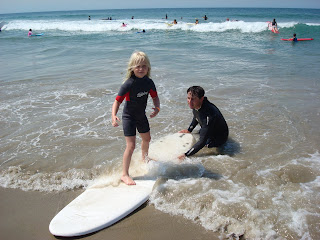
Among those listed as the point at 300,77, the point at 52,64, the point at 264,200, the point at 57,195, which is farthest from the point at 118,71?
the point at 264,200

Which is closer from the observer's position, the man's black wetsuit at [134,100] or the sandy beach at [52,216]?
the sandy beach at [52,216]

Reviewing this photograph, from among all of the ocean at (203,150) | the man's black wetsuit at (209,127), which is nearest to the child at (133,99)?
the ocean at (203,150)

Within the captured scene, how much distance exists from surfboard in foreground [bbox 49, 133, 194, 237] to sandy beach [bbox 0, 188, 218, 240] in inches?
3.4

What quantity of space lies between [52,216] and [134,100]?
69.8 inches

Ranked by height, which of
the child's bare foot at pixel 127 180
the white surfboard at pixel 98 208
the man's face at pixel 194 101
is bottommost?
the white surfboard at pixel 98 208

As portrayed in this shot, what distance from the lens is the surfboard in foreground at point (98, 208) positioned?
2.74 metres

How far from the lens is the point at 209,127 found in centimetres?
397

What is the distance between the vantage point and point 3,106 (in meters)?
6.54

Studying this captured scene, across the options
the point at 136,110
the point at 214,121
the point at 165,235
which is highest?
the point at 136,110

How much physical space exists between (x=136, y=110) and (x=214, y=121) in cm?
137

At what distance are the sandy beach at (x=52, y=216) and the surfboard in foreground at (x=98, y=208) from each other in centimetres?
9

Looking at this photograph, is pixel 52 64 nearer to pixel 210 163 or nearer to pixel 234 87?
pixel 234 87

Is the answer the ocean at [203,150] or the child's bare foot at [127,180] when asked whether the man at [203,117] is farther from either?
the child's bare foot at [127,180]

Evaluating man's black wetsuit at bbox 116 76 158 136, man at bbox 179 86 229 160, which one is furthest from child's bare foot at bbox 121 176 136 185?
man at bbox 179 86 229 160
